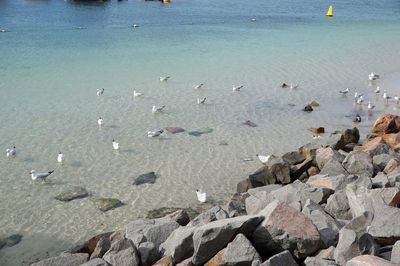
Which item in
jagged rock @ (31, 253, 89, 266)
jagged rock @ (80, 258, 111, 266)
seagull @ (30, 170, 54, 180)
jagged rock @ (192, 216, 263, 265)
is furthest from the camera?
seagull @ (30, 170, 54, 180)

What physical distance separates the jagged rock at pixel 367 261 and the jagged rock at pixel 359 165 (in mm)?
5724

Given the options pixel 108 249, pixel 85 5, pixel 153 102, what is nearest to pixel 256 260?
pixel 108 249

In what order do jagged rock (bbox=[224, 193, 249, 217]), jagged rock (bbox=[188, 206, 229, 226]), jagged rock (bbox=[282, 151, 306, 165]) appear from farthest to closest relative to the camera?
jagged rock (bbox=[282, 151, 306, 165]) < jagged rock (bbox=[224, 193, 249, 217]) < jagged rock (bbox=[188, 206, 229, 226])

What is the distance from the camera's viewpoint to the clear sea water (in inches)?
509

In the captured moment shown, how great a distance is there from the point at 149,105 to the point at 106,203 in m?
9.35

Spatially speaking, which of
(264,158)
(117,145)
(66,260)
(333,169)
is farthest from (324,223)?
(117,145)

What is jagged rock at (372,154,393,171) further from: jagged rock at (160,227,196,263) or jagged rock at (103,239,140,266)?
jagged rock at (103,239,140,266)

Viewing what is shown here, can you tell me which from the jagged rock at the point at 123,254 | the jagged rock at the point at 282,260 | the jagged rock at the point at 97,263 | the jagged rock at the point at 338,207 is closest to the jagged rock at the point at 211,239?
the jagged rock at the point at 282,260

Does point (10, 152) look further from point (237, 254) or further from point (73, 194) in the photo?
point (237, 254)

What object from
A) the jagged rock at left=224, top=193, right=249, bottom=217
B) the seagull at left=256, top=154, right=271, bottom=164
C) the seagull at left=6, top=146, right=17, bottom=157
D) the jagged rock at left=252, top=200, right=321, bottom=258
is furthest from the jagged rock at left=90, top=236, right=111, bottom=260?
the seagull at left=6, top=146, right=17, bottom=157

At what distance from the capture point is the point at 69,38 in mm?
39625

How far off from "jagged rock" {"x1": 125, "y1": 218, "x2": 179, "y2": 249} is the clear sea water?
2.13 m

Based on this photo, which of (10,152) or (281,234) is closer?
(281,234)

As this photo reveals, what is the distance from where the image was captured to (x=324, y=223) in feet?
27.8
